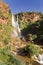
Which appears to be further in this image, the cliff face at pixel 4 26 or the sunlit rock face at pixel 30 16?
the sunlit rock face at pixel 30 16

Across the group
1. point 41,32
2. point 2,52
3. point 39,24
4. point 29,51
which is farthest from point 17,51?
point 39,24

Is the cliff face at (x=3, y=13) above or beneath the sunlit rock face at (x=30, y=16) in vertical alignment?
beneath

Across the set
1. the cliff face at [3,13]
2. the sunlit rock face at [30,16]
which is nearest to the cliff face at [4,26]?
the cliff face at [3,13]

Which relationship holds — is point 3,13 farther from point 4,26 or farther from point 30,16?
point 30,16

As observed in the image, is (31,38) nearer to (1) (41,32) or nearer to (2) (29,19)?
(1) (41,32)

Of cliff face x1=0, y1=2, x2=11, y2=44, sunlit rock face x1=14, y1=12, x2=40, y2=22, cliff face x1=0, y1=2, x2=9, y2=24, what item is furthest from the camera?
sunlit rock face x1=14, y1=12, x2=40, y2=22

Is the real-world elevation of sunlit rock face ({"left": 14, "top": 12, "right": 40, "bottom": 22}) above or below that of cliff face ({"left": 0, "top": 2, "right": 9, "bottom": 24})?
above

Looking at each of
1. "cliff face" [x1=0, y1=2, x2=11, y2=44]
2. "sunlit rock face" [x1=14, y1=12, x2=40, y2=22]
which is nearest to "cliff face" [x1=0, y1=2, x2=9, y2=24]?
"cliff face" [x1=0, y1=2, x2=11, y2=44]

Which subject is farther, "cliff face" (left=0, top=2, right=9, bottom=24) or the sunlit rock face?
the sunlit rock face

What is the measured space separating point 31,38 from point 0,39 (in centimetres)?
1168

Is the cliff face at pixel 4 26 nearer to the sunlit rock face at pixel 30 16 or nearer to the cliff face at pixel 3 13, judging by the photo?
the cliff face at pixel 3 13

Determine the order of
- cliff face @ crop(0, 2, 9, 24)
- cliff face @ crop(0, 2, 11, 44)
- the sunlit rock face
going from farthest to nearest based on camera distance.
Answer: the sunlit rock face
cliff face @ crop(0, 2, 9, 24)
cliff face @ crop(0, 2, 11, 44)

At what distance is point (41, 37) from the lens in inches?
1752

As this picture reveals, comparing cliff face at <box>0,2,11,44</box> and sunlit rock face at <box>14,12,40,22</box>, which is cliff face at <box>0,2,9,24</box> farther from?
sunlit rock face at <box>14,12,40,22</box>
